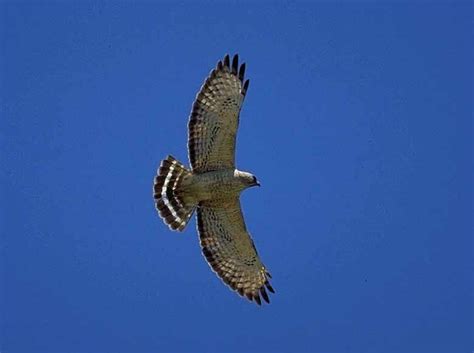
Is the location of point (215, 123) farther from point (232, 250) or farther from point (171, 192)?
point (232, 250)

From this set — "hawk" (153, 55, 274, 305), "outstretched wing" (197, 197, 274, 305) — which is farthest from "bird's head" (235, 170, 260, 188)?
"outstretched wing" (197, 197, 274, 305)

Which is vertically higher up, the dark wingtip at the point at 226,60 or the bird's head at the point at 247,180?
the dark wingtip at the point at 226,60

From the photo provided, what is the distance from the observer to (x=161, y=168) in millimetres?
12984

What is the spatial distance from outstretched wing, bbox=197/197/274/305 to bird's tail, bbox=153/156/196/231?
35cm

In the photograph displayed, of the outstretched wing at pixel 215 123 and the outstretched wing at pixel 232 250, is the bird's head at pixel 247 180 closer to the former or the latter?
the outstretched wing at pixel 215 123

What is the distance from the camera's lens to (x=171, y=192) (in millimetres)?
13016

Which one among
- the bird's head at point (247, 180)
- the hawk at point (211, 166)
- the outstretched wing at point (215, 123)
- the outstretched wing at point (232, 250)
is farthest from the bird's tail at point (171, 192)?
the bird's head at point (247, 180)

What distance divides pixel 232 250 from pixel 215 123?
1.59 meters

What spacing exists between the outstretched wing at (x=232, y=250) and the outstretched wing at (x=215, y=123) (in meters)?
0.55

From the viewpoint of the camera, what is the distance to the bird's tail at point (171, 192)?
42.7ft

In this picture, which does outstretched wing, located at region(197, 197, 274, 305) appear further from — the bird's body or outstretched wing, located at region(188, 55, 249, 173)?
outstretched wing, located at region(188, 55, 249, 173)

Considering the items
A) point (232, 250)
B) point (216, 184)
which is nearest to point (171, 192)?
point (216, 184)

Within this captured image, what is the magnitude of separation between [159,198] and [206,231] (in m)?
0.76

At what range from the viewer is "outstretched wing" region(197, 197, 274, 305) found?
13.3m
